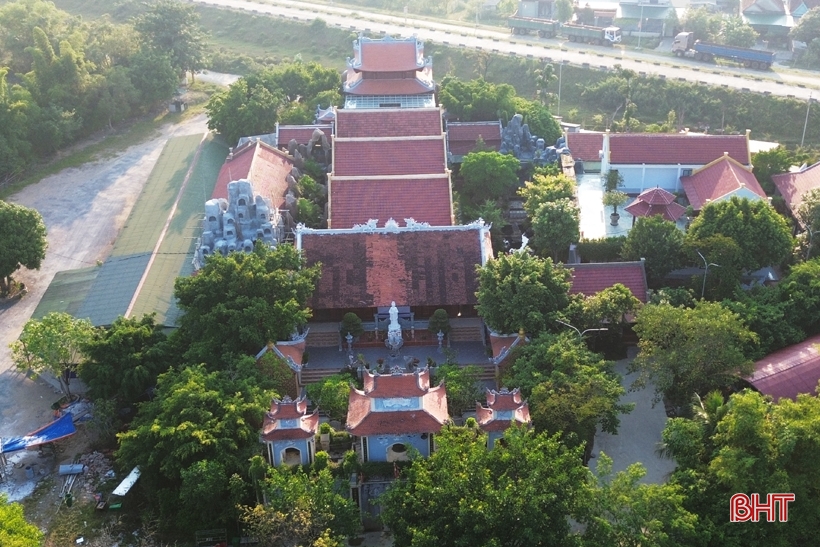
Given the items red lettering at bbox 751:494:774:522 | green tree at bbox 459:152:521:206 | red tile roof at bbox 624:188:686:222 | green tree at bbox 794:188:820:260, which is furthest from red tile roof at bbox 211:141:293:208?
red lettering at bbox 751:494:774:522

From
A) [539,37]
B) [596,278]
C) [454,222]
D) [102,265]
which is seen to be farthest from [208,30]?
[596,278]

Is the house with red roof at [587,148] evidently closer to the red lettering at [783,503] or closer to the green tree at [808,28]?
the red lettering at [783,503]

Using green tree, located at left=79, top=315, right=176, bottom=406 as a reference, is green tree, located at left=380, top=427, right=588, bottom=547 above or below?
above

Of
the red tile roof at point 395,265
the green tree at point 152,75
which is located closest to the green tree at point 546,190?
the red tile roof at point 395,265

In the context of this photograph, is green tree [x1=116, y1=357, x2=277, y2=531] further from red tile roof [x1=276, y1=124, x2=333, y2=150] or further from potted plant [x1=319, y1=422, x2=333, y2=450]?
red tile roof [x1=276, y1=124, x2=333, y2=150]

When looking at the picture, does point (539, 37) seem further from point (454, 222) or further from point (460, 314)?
point (460, 314)

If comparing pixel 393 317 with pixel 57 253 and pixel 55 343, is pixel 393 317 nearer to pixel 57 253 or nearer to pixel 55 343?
pixel 55 343
